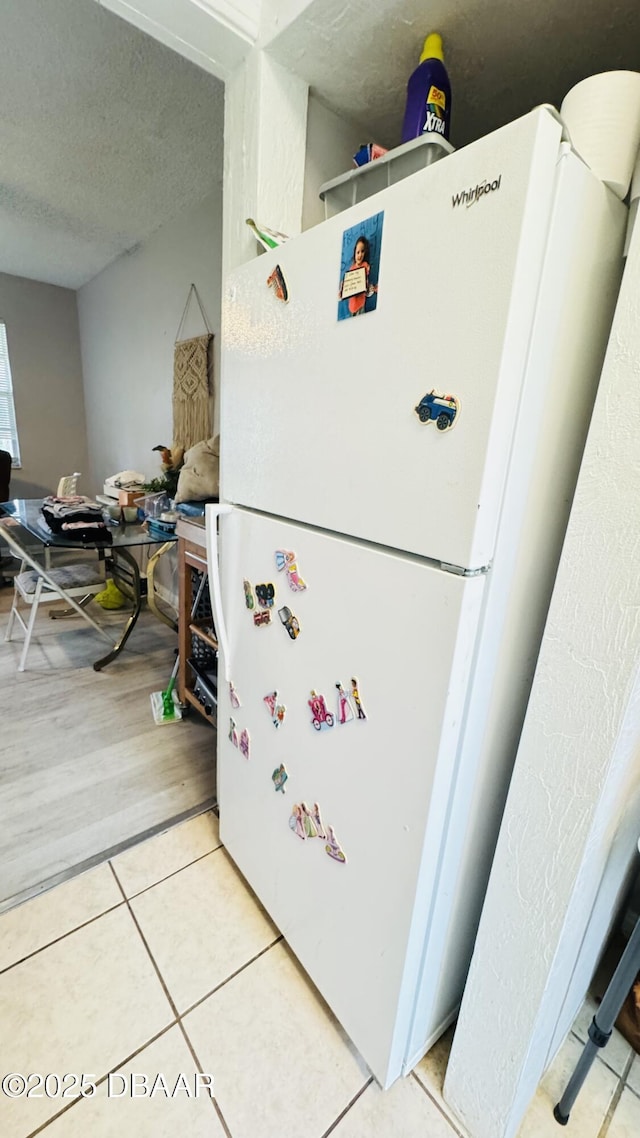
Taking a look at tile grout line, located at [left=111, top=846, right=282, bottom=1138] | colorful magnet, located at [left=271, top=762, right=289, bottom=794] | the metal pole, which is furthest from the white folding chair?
the metal pole

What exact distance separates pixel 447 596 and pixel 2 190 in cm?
339

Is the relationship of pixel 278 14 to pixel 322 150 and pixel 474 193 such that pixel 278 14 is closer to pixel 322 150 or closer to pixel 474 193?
pixel 322 150

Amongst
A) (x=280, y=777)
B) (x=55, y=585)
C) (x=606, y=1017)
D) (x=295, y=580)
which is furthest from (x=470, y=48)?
(x=55, y=585)

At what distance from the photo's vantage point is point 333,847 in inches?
35.4

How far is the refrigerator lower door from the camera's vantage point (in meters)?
0.68

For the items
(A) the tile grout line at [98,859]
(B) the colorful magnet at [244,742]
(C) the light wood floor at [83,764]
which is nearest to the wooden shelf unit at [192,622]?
(C) the light wood floor at [83,764]

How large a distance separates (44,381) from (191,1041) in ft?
15.7

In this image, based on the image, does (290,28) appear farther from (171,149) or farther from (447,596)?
(171,149)

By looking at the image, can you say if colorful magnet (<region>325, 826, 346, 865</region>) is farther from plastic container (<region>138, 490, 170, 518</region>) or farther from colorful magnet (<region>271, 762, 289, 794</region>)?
plastic container (<region>138, 490, 170, 518</region>)

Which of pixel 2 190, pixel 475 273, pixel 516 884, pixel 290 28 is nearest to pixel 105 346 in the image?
pixel 2 190

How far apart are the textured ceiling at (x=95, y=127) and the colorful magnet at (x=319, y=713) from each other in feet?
6.63

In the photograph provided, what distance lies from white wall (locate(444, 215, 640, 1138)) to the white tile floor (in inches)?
6.1

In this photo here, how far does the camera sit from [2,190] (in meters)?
2.49

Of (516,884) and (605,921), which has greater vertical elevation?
(516,884)
